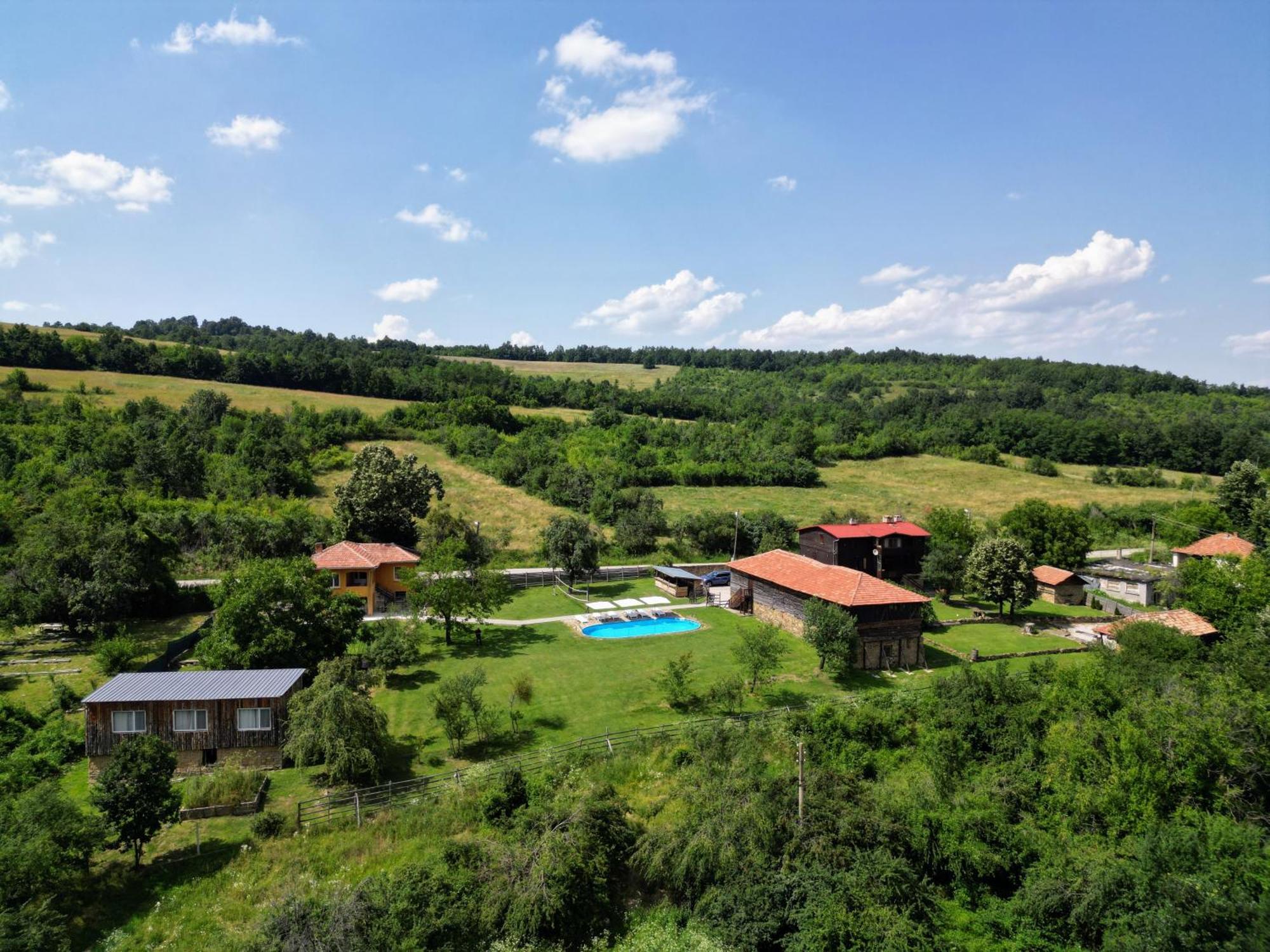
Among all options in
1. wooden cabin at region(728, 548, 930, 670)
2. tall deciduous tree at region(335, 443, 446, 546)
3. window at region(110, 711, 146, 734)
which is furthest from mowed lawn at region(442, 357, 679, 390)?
window at region(110, 711, 146, 734)

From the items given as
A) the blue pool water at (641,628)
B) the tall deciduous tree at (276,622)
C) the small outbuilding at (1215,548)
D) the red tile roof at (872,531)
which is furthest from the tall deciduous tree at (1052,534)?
the tall deciduous tree at (276,622)

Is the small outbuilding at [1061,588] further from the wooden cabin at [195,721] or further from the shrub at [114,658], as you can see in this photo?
the shrub at [114,658]

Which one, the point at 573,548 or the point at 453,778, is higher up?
the point at 573,548

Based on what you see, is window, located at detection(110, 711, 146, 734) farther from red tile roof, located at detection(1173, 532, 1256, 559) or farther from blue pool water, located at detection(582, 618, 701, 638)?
red tile roof, located at detection(1173, 532, 1256, 559)

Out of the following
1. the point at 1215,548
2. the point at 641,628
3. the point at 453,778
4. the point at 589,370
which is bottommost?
the point at 641,628

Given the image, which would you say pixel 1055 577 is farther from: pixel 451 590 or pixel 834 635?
pixel 451 590

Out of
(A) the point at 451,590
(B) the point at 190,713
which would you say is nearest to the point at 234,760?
(B) the point at 190,713
